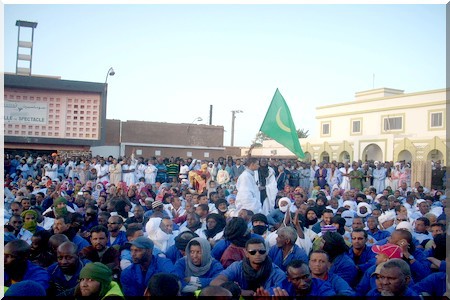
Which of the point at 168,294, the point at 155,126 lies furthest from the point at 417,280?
the point at 155,126

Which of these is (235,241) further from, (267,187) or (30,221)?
(267,187)

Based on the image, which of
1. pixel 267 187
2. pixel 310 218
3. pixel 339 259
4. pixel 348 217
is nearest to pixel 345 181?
pixel 267 187

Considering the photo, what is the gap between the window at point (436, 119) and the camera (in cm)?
2711

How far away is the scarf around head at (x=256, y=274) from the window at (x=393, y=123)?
1089 inches

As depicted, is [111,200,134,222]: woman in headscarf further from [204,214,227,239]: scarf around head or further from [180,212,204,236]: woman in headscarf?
[204,214,227,239]: scarf around head

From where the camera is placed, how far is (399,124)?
29672mm

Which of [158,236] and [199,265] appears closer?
[199,265]

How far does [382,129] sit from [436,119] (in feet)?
12.7

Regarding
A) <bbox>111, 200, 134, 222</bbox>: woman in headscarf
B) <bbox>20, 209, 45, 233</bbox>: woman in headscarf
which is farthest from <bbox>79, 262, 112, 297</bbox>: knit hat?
<bbox>111, 200, 134, 222</bbox>: woman in headscarf

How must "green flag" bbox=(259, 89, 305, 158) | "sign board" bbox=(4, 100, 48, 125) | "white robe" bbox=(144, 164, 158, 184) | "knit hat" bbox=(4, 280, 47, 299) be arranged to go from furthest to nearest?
"sign board" bbox=(4, 100, 48, 125)
"white robe" bbox=(144, 164, 158, 184)
"green flag" bbox=(259, 89, 305, 158)
"knit hat" bbox=(4, 280, 47, 299)

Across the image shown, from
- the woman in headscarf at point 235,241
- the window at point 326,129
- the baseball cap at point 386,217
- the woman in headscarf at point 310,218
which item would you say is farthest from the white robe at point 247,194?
the window at point 326,129

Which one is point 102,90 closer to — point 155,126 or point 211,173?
point 211,173

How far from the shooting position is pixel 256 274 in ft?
13.1

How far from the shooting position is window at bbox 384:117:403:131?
29.6 m
